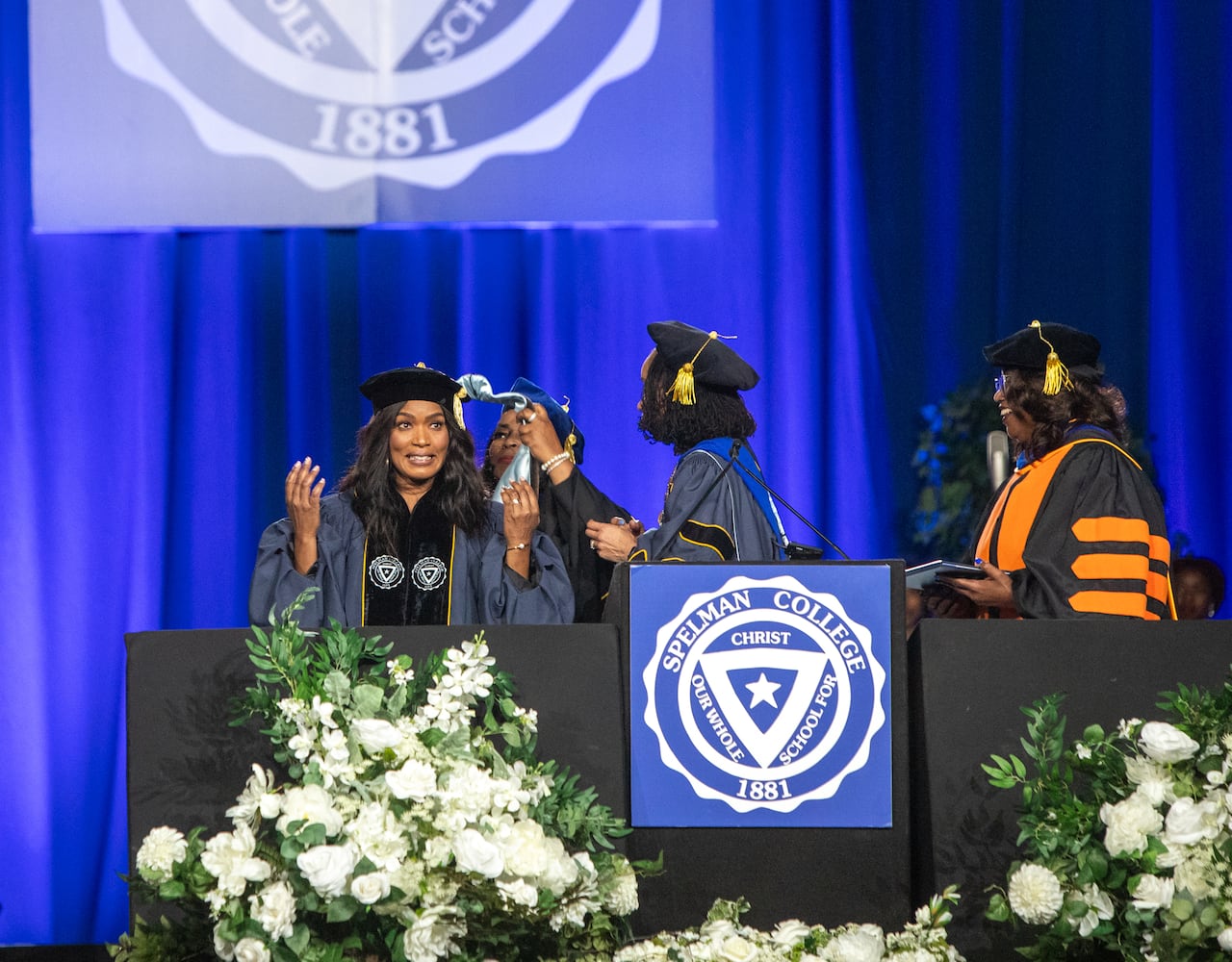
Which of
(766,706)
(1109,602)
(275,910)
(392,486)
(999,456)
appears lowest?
(275,910)

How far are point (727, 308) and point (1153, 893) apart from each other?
11.9 ft

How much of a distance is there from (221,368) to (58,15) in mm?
1373

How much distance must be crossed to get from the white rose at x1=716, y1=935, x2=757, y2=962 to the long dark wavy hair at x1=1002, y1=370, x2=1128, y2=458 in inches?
70.3

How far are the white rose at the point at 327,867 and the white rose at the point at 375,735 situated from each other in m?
0.15

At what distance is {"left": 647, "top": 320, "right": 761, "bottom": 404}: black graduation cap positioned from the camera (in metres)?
3.77

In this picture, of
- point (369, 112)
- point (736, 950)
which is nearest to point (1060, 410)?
point (736, 950)

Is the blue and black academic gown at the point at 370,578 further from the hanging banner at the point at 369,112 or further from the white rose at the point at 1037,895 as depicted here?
the hanging banner at the point at 369,112

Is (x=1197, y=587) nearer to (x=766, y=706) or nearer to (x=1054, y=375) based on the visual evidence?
(x=1054, y=375)

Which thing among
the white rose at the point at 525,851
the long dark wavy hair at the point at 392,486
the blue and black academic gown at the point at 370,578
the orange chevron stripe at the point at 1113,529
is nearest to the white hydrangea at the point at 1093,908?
the white rose at the point at 525,851

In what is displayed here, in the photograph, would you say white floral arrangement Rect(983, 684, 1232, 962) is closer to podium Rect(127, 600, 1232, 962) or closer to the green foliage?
podium Rect(127, 600, 1232, 962)

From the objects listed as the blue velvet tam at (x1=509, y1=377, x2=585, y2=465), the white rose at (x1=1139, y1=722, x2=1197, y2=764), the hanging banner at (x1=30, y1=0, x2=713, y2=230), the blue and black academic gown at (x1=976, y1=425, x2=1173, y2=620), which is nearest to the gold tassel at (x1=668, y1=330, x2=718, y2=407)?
the blue velvet tam at (x1=509, y1=377, x2=585, y2=465)

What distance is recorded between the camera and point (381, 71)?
518 centimetres

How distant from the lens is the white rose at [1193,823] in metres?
1.96

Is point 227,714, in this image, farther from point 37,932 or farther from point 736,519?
point 37,932
